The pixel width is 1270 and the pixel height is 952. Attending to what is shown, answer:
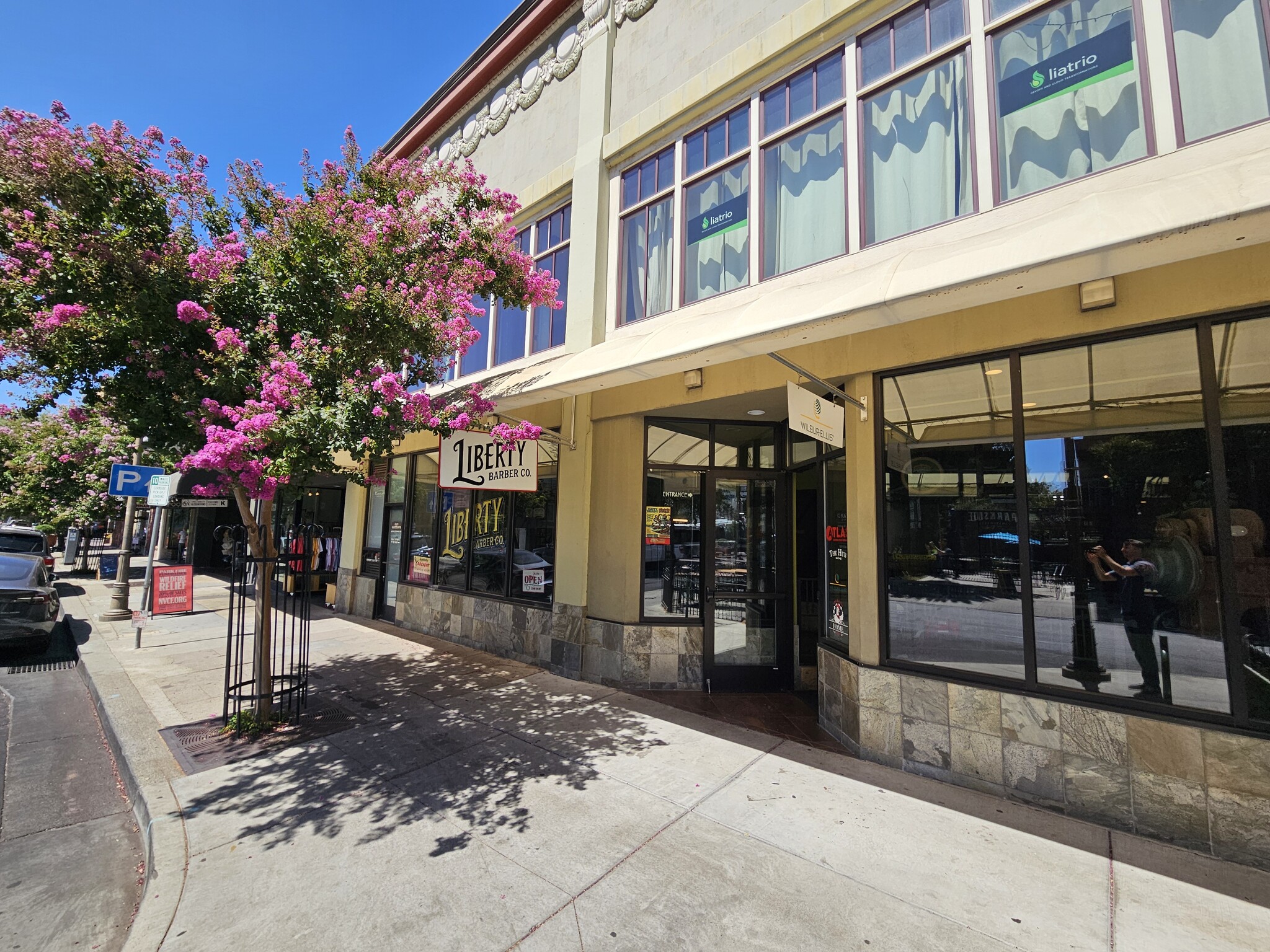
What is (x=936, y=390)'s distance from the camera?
5.00 m

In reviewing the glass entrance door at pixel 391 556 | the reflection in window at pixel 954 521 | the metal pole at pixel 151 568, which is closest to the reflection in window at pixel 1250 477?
the reflection in window at pixel 954 521

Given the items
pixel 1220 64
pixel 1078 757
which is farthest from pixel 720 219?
pixel 1078 757

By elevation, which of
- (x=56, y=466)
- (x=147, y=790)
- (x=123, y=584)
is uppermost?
(x=56, y=466)

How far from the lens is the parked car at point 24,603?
7.76 metres

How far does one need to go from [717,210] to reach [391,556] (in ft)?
28.9

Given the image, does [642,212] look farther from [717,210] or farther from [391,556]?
[391,556]

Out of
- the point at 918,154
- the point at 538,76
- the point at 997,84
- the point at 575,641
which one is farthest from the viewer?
the point at 538,76

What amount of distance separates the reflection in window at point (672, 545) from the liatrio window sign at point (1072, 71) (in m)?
4.71

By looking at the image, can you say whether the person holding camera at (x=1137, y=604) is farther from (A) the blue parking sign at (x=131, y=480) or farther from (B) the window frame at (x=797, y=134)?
(A) the blue parking sign at (x=131, y=480)

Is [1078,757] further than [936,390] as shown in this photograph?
No

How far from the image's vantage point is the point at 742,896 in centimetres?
310

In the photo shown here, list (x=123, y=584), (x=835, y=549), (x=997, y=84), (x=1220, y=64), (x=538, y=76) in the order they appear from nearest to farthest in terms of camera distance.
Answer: (x=1220, y=64) → (x=997, y=84) → (x=835, y=549) → (x=538, y=76) → (x=123, y=584)

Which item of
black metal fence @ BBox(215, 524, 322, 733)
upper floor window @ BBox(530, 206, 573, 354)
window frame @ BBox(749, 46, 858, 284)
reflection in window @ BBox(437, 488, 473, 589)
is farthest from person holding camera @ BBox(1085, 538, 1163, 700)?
reflection in window @ BBox(437, 488, 473, 589)

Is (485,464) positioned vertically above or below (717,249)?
below
